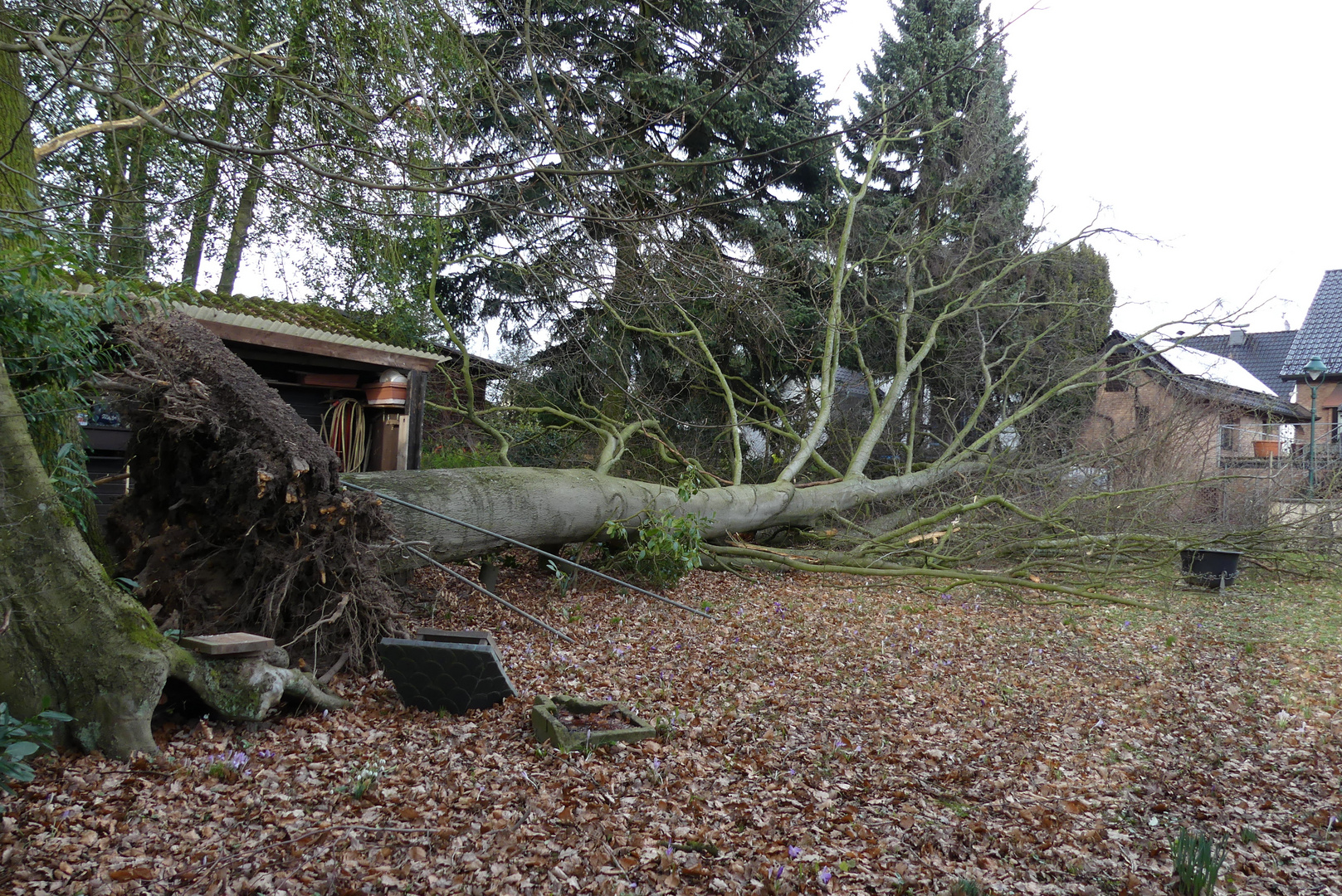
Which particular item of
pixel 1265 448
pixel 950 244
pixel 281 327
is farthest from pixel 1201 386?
pixel 281 327

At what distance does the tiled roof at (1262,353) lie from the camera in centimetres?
2345

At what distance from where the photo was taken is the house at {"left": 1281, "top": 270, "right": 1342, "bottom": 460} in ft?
69.9

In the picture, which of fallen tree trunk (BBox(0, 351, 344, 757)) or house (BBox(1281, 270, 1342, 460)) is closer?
fallen tree trunk (BBox(0, 351, 344, 757))

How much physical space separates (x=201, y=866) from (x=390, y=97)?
5.17 meters

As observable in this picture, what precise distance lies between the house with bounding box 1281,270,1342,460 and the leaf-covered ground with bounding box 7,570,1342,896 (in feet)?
66.2

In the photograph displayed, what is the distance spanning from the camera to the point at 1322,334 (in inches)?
864

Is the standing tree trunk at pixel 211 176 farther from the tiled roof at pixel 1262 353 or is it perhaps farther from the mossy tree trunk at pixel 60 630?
the tiled roof at pixel 1262 353

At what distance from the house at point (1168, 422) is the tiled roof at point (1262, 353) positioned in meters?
6.43

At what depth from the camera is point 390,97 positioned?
594 cm

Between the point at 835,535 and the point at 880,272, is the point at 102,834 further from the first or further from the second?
the point at 880,272

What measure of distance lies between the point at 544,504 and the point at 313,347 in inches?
112

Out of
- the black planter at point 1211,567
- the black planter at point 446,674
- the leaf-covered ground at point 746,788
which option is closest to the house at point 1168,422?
the black planter at point 1211,567

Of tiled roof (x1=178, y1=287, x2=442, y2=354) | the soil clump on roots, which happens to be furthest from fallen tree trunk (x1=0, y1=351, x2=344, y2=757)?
tiled roof (x1=178, y1=287, x2=442, y2=354)

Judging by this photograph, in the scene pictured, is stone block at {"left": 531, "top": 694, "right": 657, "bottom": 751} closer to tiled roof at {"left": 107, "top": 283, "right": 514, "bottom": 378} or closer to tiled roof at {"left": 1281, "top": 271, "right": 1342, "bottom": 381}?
tiled roof at {"left": 107, "top": 283, "right": 514, "bottom": 378}
